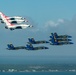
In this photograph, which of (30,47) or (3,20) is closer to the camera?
(3,20)

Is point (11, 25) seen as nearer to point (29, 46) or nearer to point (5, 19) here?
point (5, 19)

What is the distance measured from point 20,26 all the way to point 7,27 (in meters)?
4.58

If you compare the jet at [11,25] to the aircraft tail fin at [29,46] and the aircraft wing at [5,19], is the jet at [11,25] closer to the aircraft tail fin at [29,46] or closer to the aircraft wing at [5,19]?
the aircraft wing at [5,19]

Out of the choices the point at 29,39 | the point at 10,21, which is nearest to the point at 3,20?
the point at 10,21

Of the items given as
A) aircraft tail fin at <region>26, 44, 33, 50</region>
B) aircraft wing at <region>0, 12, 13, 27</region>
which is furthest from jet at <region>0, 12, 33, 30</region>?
aircraft tail fin at <region>26, 44, 33, 50</region>

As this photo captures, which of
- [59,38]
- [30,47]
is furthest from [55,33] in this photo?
[30,47]

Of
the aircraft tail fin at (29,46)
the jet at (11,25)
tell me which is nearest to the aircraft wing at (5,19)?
the jet at (11,25)

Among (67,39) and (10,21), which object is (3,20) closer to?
(10,21)

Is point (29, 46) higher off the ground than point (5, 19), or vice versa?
point (5, 19)

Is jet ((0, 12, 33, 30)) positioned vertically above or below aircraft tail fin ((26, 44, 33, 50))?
above

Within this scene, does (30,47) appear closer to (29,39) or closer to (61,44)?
(29,39)

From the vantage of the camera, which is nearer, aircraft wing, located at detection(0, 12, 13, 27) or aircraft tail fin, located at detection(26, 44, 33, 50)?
aircraft wing, located at detection(0, 12, 13, 27)

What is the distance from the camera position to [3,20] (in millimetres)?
110562

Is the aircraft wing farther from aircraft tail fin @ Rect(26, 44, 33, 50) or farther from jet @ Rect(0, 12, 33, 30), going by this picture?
aircraft tail fin @ Rect(26, 44, 33, 50)
